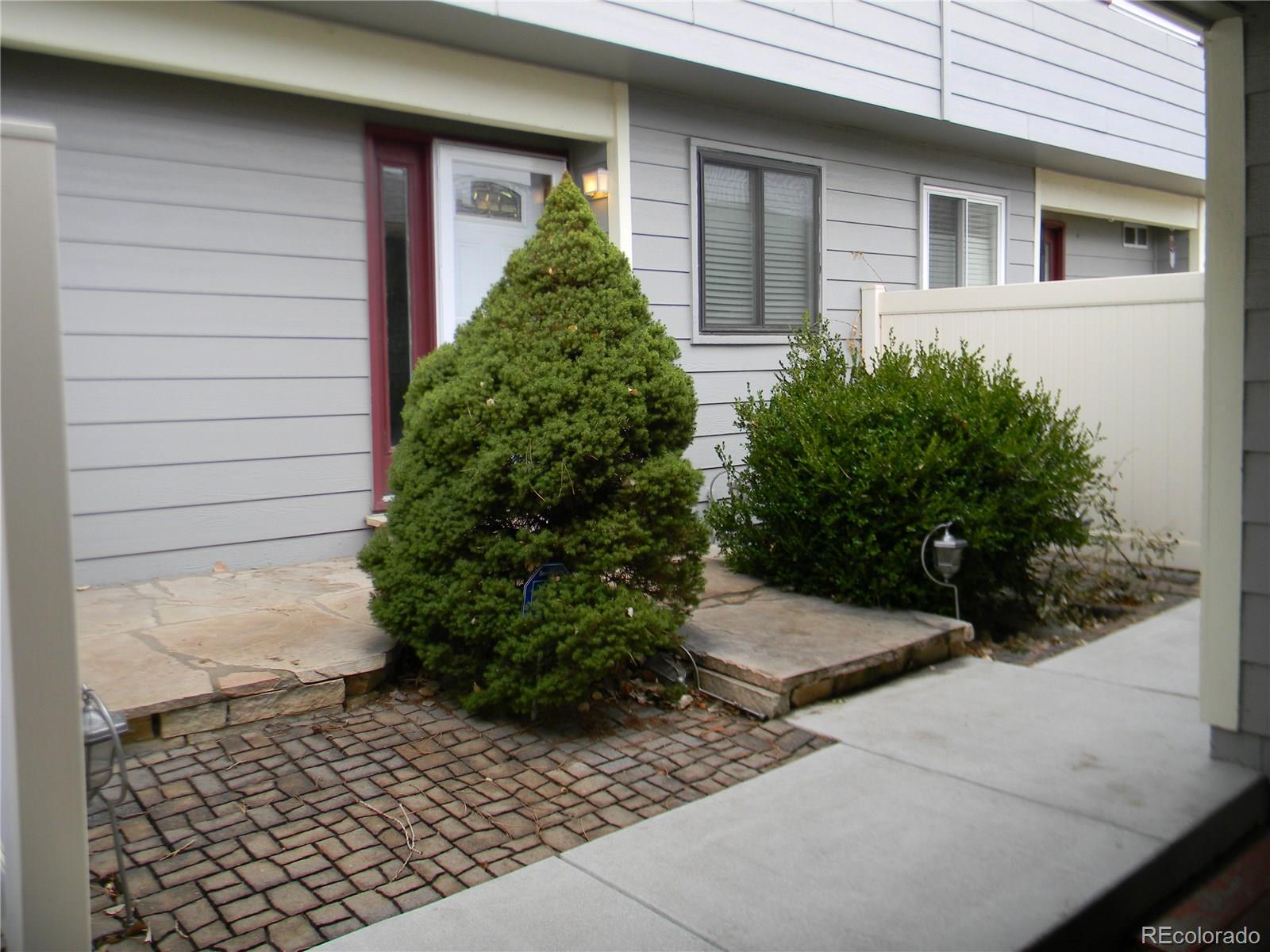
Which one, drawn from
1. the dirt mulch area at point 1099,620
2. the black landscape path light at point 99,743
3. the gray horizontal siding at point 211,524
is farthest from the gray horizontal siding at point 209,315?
the dirt mulch area at point 1099,620

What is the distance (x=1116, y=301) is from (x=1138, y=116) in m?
3.97

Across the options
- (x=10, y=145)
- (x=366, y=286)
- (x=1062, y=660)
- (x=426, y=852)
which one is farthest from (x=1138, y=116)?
(x=10, y=145)

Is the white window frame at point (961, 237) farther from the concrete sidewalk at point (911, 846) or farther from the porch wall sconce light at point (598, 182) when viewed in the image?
the concrete sidewalk at point (911, 846)

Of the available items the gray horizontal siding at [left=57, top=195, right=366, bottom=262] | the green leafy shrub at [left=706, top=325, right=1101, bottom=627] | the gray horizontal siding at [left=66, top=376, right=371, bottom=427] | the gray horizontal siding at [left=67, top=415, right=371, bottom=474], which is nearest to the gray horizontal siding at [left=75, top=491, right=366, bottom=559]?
the gray horizontal siding at [left=67, top=415, right=371, bottom=474]

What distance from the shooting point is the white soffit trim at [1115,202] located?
10.1 metres

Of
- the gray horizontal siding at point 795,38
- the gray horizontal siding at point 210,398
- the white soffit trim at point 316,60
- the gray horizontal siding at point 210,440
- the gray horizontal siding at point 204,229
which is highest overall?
the gray horizontal siding at point 795,38

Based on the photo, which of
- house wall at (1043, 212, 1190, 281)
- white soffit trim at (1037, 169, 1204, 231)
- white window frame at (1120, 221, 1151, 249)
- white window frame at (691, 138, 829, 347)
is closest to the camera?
white window frame at (691, 138, 829, 347)

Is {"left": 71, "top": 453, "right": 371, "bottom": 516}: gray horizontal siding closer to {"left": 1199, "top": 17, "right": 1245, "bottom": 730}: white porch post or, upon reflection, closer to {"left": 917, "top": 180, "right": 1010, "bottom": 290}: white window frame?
{"left": 1199, "top": 17, "right": 1245, "bottom": 730}: white porch post

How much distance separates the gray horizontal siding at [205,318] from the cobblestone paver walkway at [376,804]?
2032 mm

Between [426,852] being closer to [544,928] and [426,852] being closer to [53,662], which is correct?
[544,928]

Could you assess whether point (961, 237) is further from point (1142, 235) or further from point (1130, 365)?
point (1142, 235)

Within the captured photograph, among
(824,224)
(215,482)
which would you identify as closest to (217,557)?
(215,482)

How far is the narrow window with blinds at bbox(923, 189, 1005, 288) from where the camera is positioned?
8953 mm

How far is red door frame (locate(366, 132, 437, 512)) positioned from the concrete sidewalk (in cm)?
326
